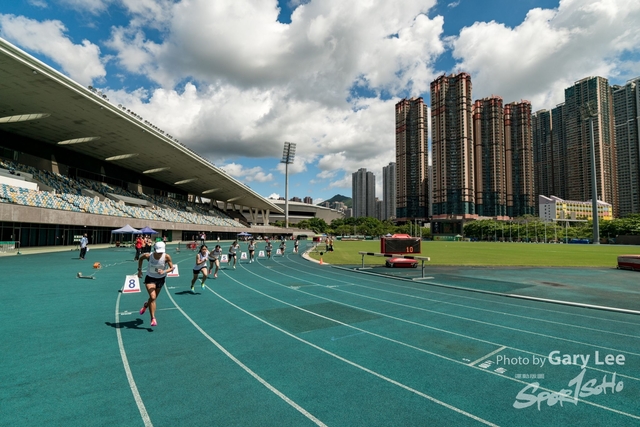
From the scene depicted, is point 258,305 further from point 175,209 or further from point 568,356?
point 175,209

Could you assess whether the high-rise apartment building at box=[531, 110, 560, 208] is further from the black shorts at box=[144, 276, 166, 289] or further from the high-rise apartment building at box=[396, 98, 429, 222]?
the black shorts at box=[144, 276, 166, 289]

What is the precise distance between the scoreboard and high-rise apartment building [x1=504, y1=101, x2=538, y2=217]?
157 meters

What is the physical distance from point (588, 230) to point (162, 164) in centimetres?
11972

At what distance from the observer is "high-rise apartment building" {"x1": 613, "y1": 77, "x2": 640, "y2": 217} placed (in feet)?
422

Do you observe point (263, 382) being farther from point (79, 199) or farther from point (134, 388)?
point (79, 199)

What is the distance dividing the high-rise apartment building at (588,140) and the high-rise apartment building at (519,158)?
16.2 m

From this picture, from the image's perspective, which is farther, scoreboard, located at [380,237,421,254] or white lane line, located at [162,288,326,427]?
scoreboard, located at [380,237,421,254]

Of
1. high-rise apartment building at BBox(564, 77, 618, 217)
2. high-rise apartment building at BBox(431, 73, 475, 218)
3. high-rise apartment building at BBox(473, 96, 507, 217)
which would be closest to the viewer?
high-rise apartment building at BBox(564, 77, 618, 217)

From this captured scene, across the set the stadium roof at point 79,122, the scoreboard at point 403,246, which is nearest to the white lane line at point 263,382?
the scoreboard at point 403,246

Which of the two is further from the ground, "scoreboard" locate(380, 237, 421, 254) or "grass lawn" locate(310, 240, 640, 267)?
"scoreboard" locate(380, 237, 421, 254)

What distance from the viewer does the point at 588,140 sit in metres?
134

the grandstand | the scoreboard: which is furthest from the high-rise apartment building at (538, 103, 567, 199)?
the scoreboard

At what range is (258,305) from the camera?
9984 millimetres

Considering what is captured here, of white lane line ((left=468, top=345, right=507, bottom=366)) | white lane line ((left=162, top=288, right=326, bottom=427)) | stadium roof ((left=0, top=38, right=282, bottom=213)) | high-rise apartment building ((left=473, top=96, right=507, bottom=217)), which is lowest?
white lane line ((left=468, top=345, right=507, bottom=366))
